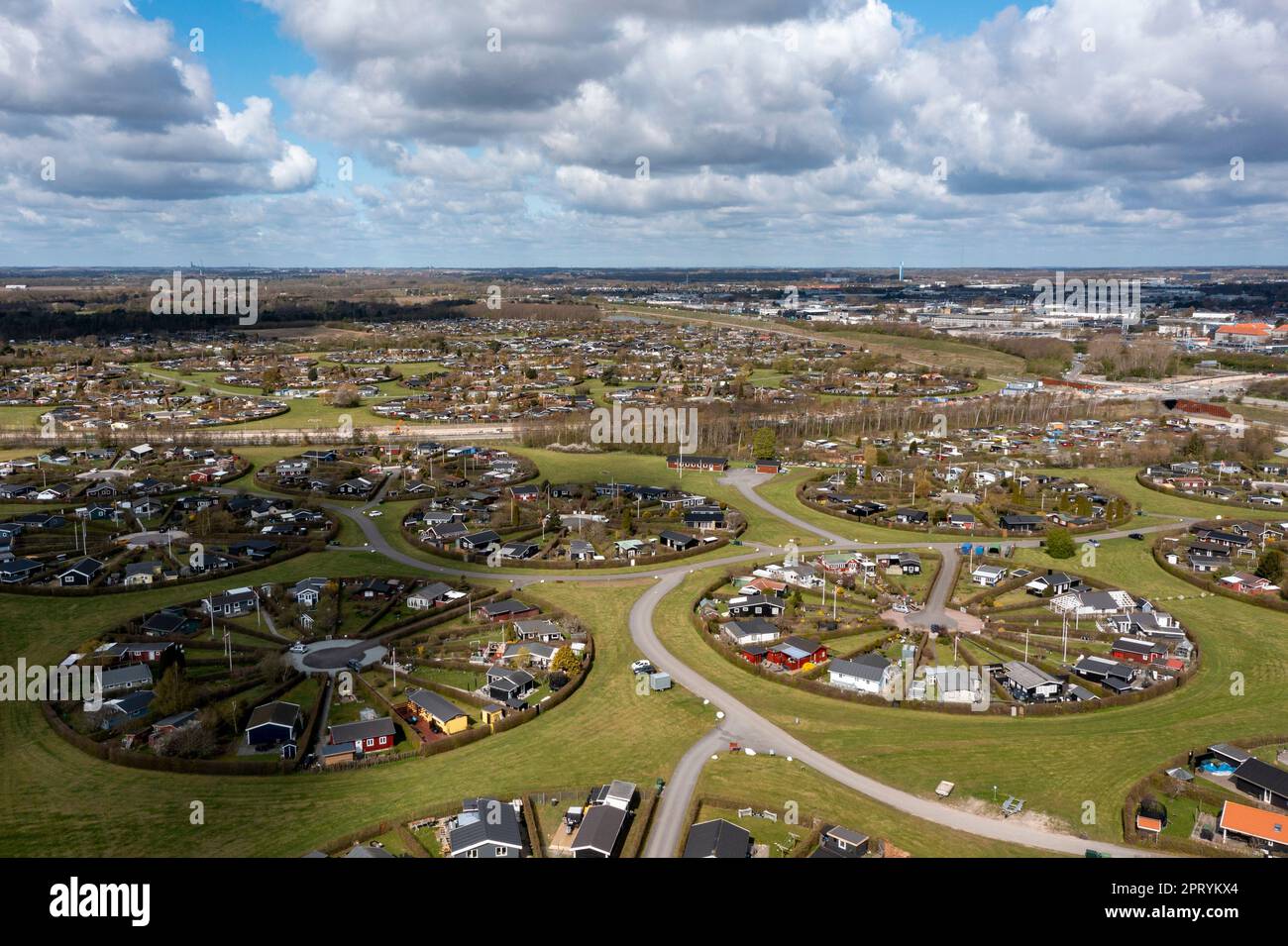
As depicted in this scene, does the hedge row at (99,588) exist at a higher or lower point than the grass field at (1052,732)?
higher

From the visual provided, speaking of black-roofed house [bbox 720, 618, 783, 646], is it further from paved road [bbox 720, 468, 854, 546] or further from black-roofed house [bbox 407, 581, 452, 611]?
paved road [bbox 720, 468, 854, 546]

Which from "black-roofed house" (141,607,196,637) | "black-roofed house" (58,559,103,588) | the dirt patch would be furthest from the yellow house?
"black-roofed house" (58,559,103,588)

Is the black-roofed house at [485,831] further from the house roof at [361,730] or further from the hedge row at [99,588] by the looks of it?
the hedge row at [99,588]

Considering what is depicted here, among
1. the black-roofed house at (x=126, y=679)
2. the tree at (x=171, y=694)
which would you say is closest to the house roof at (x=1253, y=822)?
the tree at (x=171, y=694)

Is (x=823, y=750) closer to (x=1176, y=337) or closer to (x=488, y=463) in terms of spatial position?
(x=488, y=463)
